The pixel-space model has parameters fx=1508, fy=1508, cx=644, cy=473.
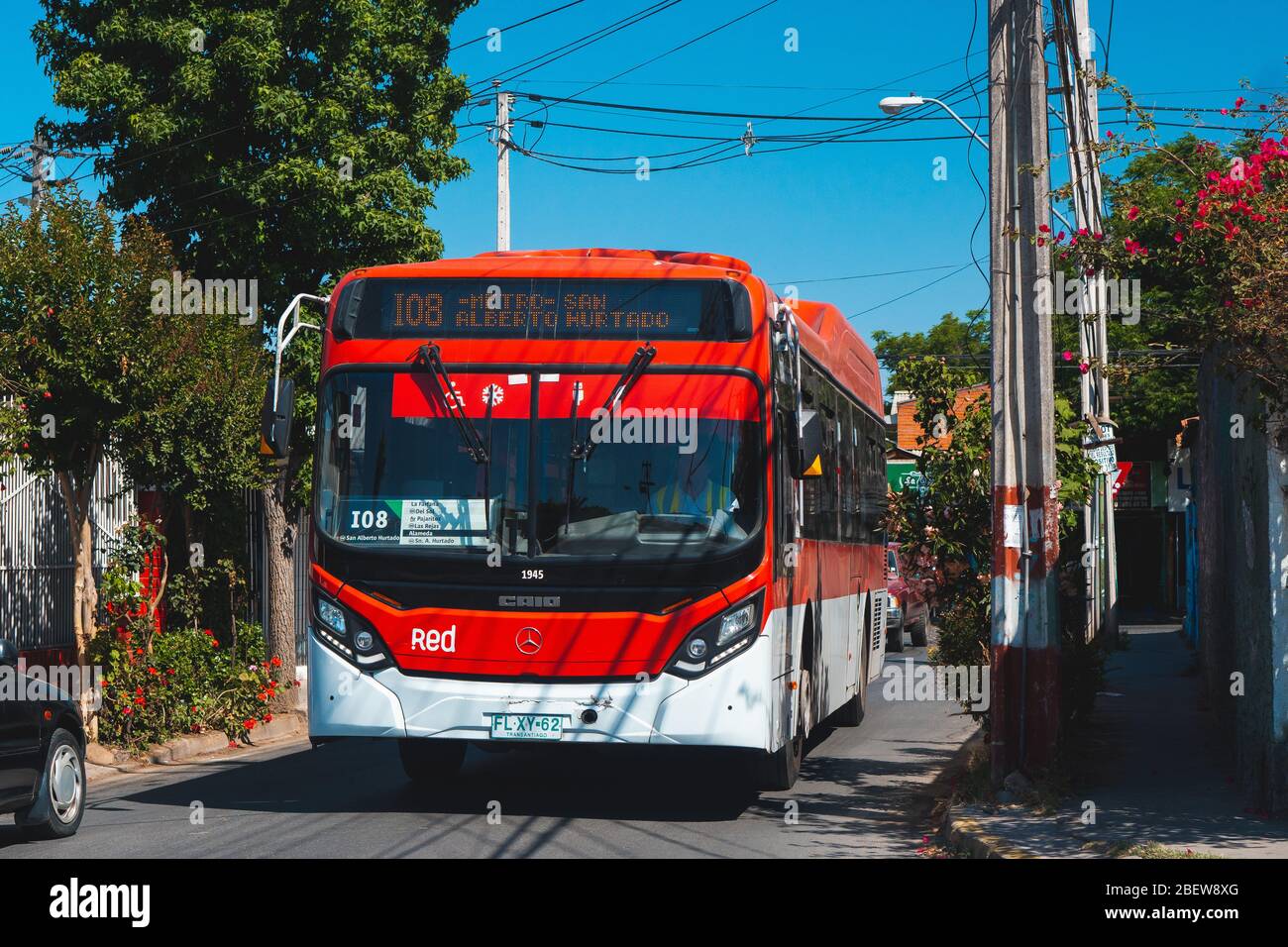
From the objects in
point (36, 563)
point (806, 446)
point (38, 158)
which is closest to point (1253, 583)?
point (806, 446)

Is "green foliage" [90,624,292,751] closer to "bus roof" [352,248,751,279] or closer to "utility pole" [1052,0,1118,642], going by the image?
"bus roof" [352,248,751,279]

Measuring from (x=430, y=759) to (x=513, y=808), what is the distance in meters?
1.43

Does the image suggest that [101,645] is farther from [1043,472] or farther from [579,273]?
[1043,472]

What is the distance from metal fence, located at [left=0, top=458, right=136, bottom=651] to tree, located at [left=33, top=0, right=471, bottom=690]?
246 centimetres

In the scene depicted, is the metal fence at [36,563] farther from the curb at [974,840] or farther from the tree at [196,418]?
the curb at [974,840]

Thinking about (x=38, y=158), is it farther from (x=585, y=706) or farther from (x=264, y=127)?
(x=585, y=706)

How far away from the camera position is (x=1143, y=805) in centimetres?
1002

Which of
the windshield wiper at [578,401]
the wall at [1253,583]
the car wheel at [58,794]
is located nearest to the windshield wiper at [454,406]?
the windshield wiper at [578,401]

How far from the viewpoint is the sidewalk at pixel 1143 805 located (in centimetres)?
861

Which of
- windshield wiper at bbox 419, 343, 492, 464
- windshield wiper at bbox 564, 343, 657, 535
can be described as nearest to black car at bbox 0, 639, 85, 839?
windshield wiper at bbox 419, 343, 492, 464

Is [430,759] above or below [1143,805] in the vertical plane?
above

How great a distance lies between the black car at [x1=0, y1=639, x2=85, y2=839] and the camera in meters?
9.12

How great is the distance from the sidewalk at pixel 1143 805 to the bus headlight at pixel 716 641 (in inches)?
69.9
